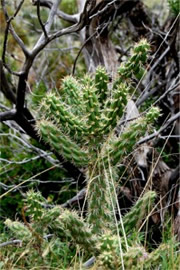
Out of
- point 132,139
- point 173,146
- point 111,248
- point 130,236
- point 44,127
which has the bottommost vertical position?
point 173,146

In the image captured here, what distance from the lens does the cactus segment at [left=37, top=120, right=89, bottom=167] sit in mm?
3006

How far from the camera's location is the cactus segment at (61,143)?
118 inches

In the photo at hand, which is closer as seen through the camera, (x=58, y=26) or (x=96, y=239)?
(x=96, y=239)

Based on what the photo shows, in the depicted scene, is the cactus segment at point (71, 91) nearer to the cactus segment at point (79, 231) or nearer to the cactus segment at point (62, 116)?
the cactus segment at point (62, 116)

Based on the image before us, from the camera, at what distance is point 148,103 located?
4918 mm

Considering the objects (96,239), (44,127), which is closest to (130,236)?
(96,239)

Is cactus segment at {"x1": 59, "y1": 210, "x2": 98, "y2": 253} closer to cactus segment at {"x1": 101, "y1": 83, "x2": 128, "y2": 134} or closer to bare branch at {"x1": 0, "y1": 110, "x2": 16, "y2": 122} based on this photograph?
cactus segment at {"x1": 101, "y1": 83, "x2": 128, "y2": 134}

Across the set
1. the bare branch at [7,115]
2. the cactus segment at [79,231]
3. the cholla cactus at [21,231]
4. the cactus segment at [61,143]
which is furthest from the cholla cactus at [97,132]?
the bare branch at [7,115]

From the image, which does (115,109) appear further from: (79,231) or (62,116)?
(79,231)

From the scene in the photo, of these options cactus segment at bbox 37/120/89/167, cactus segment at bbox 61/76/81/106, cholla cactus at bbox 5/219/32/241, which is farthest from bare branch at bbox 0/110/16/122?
cholla cactus at bbox 5/219/32/241

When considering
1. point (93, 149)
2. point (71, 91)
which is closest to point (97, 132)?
point (93, 149)

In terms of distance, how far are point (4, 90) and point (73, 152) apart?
109 centimetres

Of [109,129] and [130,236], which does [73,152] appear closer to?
[109,129]

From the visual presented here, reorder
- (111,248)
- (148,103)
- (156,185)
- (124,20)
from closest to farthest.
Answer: (111,248) → (156,185) → (148,103) → (124,20)
